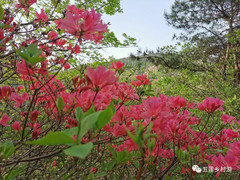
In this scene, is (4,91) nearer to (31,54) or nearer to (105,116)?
(31,54)

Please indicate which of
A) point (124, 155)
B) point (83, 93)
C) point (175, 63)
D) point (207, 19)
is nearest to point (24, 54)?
point (83, 93)

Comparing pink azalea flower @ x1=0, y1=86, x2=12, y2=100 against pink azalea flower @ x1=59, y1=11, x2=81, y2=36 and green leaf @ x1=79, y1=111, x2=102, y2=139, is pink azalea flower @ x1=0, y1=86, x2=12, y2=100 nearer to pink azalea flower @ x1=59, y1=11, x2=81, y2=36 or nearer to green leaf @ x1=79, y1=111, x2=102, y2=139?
pink azalea flower @ x1=59, y1=11, x2=81, y2=36

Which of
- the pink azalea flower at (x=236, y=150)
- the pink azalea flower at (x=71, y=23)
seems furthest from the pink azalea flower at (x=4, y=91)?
the pink azalea flower at (x=236, y=150)

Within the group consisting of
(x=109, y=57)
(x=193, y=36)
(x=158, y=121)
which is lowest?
(x=158, y=121)

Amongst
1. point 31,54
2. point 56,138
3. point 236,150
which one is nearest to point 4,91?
point 31,54

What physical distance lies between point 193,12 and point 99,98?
9527mm

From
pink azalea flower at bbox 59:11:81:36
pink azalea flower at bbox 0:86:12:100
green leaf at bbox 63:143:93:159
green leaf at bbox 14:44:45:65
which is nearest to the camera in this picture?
green leaf at bbox 63:143:93:159

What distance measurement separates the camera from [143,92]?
159 centimetres

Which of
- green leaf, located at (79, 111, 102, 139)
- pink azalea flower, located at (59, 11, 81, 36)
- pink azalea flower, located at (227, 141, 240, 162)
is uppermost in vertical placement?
pink azalea flower, located at (59, 11, 81, 36)

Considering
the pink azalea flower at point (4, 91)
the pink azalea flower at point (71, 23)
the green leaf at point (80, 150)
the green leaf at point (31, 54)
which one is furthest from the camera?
the pink azalea flower at point (4, 91)

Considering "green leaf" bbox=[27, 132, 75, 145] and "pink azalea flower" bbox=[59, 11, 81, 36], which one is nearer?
"green leaf" bbox=[27, 132, 75, 145]

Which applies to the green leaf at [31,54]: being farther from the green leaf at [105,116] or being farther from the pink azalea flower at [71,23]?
the green leaf at [105,116]

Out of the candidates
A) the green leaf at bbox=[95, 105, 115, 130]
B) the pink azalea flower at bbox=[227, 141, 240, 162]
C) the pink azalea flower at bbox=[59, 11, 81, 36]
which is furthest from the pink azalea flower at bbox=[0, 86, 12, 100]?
the pink azalea flower at bbox=[227, 141, 240, 162]

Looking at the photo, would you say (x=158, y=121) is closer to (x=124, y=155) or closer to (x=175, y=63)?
(x=124, y=155)
